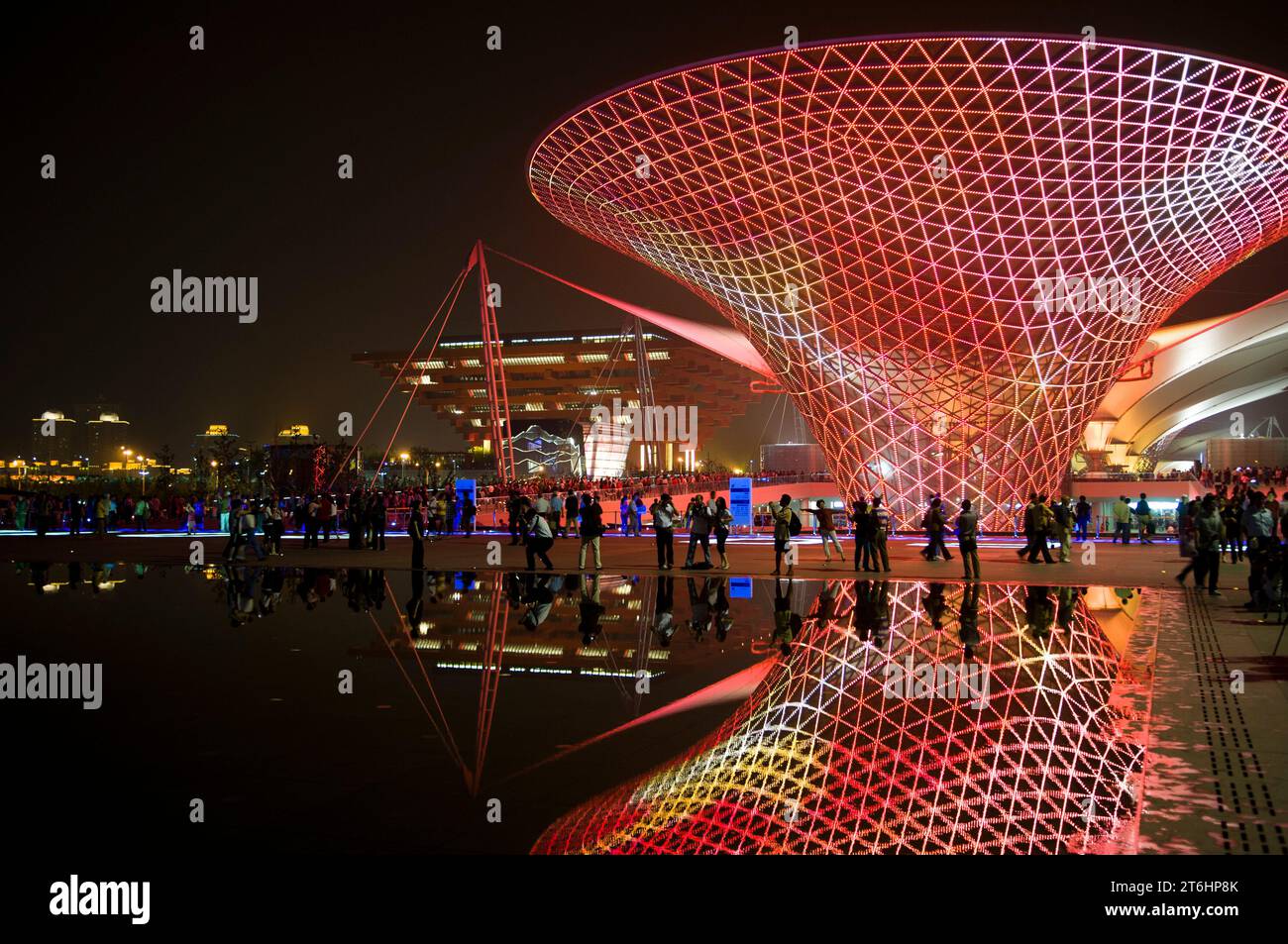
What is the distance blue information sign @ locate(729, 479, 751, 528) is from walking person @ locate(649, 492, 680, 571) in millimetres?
14527

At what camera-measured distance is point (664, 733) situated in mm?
7605

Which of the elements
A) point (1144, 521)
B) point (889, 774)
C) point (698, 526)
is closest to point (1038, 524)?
point (698, 526)

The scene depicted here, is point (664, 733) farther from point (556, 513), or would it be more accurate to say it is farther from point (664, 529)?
point (556, 513)

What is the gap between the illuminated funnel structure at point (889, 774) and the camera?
5.51 metres

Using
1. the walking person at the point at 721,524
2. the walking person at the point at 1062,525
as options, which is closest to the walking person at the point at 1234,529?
the walking person at the point at 1062,525

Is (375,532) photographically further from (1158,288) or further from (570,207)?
(1158,288)

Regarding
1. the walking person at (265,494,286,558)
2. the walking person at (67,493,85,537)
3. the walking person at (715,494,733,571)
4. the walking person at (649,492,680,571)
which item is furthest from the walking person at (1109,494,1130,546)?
the walking person at (67,493,85,537)

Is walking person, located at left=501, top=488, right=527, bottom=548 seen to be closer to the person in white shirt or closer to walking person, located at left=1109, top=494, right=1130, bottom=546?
the person in white shirt

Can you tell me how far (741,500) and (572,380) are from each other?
9431 cm

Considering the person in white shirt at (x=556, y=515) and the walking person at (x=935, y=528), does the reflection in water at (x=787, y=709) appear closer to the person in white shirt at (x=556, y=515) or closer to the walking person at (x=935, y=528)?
the walking person at (x=935, y=528)

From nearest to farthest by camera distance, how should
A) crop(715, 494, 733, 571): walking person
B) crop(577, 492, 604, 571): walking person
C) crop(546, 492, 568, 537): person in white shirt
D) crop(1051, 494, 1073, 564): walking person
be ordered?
crop(577, 492, 604, 571): walking person, crop(715, 494, 733, 571): walking person, crop(1051, 494, 1073, 564): walking person, crop(546, 492, 568, 537): person in white shirt

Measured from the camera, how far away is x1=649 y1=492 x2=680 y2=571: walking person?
22406 mm

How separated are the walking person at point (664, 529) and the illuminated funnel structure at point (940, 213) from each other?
972 centimetres
